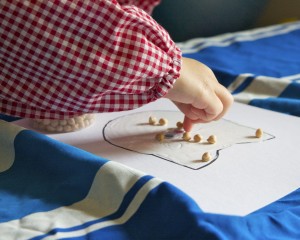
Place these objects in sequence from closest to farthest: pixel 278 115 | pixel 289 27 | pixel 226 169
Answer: pixel 226 169
pixel 278 115
pixel 289 27

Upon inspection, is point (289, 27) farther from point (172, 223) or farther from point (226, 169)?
point (172, 223)

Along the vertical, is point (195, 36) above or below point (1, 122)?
below

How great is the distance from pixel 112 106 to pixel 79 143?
6cm

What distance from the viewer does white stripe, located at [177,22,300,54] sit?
94 centimetres

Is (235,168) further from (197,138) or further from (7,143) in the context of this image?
(7,143)

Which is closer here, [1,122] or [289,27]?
[1,122]

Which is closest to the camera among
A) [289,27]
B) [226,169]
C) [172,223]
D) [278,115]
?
[172,223]

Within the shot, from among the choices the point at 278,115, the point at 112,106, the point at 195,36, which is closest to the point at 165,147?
the point at 112,106

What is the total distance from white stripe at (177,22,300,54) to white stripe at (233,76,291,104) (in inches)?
8.6

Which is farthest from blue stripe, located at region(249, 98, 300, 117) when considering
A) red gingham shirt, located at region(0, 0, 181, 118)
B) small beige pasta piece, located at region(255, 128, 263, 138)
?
red gingham shirt, located at region(0, 0, 181, 118)

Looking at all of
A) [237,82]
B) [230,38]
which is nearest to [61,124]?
[237,82]

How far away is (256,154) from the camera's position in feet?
1.57

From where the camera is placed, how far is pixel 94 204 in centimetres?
38

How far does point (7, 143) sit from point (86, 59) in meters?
0.11
